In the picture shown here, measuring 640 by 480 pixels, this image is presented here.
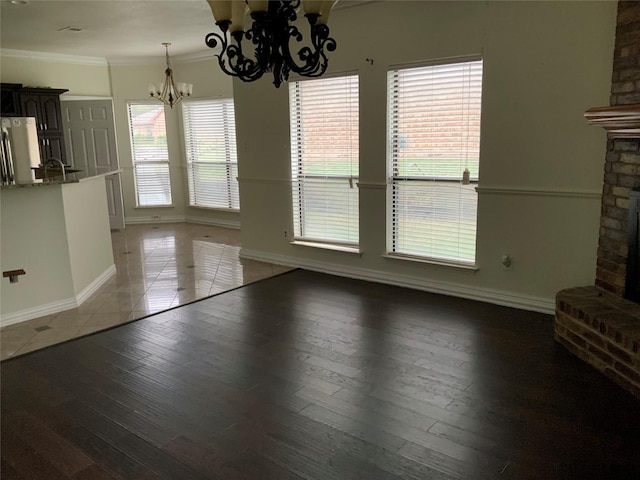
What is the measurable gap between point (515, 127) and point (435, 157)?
0.74 metres

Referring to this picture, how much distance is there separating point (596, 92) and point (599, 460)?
255 cm

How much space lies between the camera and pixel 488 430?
243 centimetres

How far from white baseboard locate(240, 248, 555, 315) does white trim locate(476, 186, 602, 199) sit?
2.78ft

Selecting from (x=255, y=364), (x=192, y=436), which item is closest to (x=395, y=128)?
(x=255, y=364)

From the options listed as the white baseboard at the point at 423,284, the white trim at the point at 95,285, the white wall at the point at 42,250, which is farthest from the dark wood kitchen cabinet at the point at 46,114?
the white baseboard at the point at 423,284

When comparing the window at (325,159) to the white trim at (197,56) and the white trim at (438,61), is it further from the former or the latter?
the white trim at (197,56)

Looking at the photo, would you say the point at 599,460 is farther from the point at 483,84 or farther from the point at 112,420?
the point at 483,84

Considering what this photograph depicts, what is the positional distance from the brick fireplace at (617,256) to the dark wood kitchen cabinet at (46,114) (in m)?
6.98

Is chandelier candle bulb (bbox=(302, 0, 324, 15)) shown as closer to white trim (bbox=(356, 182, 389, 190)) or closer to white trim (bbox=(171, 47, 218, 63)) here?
white trim (bbox=(356, 182, 389, 190))

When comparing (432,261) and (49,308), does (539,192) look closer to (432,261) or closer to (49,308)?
(432,261)

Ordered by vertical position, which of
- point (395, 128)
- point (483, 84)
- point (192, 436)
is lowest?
point (192, 436)

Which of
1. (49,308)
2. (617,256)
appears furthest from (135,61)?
(617,256)

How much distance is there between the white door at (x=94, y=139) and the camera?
7703 millimetres

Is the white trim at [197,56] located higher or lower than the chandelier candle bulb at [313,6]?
higher
